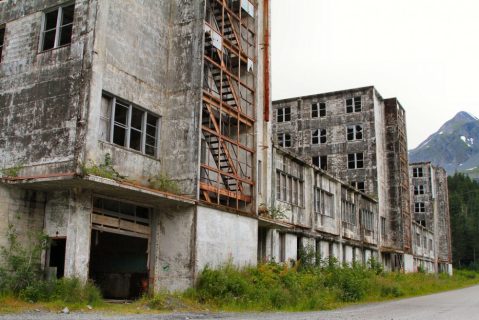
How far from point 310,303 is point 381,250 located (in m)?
27.6

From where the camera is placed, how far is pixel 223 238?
2080 cm

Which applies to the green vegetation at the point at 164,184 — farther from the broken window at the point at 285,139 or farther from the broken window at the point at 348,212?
the broken window at the point at 285,139

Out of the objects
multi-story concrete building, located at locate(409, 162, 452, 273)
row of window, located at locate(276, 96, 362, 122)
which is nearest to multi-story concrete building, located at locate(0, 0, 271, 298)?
row of window, located at locate(276, 96, 362, 122)

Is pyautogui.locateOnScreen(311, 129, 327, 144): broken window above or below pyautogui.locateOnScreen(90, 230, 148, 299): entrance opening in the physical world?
above

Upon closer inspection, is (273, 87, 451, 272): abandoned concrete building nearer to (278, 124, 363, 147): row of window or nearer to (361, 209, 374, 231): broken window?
(278, 124, 363, 147): row of window

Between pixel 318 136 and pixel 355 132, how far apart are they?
3497 mm

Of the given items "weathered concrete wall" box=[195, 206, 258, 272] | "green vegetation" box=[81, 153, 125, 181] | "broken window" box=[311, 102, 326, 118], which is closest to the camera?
"green vegetation" box=[81, 153, 125, 181]

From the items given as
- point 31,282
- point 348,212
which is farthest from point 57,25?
point 348,212

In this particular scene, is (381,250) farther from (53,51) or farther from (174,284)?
(53,51)

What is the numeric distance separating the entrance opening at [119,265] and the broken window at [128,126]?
3.70 m

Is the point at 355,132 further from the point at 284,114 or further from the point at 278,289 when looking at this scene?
the point at 278,289

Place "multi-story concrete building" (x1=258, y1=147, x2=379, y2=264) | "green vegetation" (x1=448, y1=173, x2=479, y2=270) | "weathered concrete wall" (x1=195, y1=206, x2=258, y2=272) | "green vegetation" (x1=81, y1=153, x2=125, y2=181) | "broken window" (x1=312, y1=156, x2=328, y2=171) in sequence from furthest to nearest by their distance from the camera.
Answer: "green vegetation" (x1=448, y1=173, x2=479, y2=270) → "broken window" (x1=312, y1=156, x2=328, y2=171) → "multi-story concrete building" (x1=258, y1=147, x2=379, y2=264) → "weathered concrete wall" (x1=195, y1=206, x2=258, y2=272) → "green vegetation" (x1=81, y1=153, x2=125, y2=181)

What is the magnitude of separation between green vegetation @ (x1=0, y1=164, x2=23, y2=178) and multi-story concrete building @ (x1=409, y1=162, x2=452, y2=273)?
175 feet

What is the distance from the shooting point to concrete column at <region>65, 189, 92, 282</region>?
1614 cm
